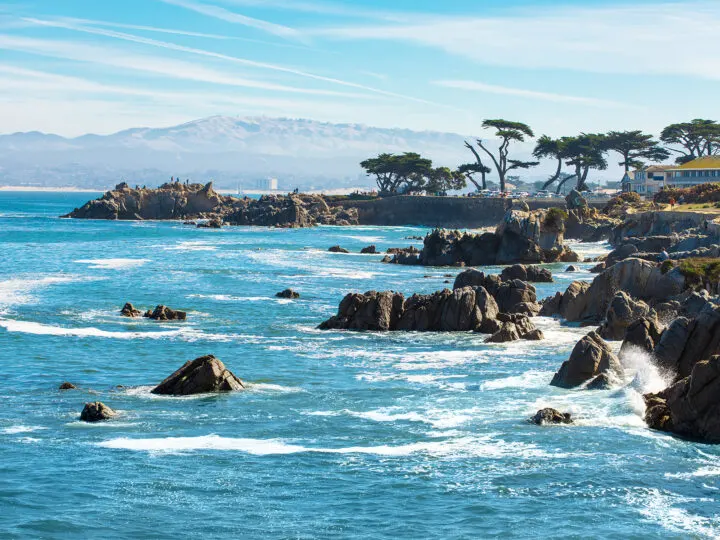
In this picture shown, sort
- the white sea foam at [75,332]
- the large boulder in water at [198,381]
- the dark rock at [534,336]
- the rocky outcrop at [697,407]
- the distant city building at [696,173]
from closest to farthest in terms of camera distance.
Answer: the rocky outcrop at [697,407] → the large boulder in water at [198,381] → the dark rock at [534,336] → the white sea foam at [75,332] → the distant city building at [696,173]

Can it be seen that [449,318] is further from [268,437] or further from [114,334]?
[268,437]

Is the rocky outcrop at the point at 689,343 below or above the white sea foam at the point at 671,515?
above

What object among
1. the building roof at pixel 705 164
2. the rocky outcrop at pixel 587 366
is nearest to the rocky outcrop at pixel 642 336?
the rocky outcrop at pixel 587 366

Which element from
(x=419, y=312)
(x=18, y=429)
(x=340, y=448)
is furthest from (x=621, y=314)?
(x=18, y=429)

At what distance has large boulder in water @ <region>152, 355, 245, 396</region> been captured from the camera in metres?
42.7

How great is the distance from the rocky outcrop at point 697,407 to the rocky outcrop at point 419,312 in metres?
23.8

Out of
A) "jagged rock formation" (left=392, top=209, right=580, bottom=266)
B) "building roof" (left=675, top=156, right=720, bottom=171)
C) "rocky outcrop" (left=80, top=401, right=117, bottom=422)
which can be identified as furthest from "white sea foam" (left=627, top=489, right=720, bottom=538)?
"building roof" (left=675, top=156, right=720, bottom=171)

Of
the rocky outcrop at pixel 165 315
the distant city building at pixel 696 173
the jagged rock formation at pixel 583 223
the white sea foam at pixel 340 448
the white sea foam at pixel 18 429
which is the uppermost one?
the distant city building at pixel 696 173

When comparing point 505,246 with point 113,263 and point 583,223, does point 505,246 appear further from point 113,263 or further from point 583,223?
point 113,263

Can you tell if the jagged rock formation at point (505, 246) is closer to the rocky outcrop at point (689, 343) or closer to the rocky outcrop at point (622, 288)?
the rocky outcrop at point (622, 288)

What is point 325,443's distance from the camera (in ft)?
116

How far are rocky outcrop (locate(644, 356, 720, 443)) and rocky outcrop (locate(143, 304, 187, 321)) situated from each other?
3661 centimetres

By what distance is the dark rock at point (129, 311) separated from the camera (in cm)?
6750

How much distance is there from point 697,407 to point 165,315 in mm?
39049
